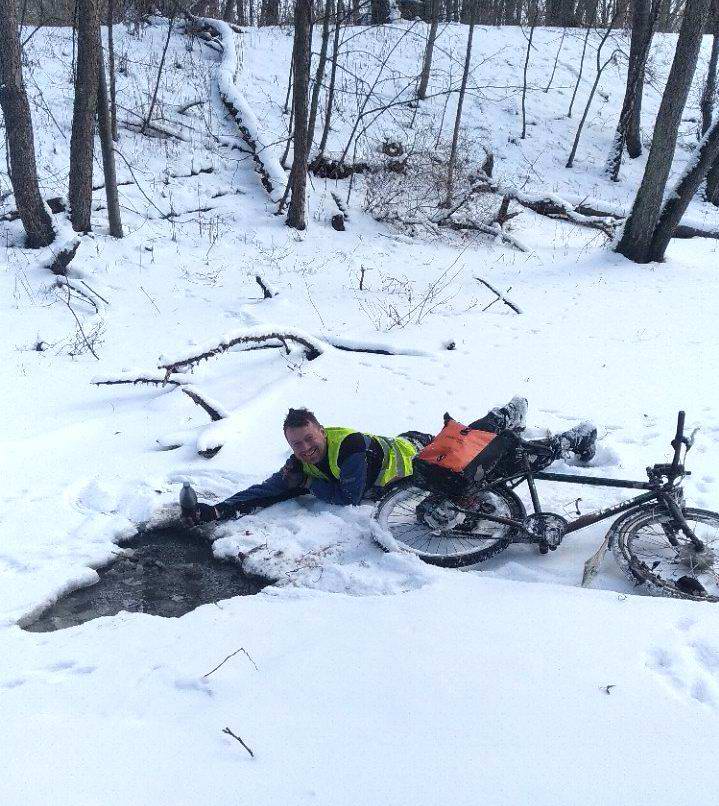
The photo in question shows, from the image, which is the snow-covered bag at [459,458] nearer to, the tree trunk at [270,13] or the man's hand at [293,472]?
the man's hand at [293,472]

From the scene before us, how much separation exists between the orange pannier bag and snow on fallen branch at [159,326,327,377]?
3.21 metres

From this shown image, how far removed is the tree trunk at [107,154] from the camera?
1052 cm

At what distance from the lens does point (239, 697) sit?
9.27ft

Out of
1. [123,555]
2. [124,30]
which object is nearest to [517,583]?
[123,555]

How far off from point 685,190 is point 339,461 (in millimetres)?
9135

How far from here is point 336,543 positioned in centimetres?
438

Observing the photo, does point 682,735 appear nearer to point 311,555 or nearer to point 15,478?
point 311,555

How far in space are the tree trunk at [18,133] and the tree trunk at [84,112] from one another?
0.68m

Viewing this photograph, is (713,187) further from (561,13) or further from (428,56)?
(561,13)

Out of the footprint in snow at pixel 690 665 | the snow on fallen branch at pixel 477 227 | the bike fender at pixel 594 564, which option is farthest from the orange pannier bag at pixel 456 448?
the snow on fallen branch at pixel 477 227

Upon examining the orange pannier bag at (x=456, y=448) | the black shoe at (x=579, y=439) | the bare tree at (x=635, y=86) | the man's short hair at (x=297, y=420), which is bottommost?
the black shoe at (x=579, y=439)

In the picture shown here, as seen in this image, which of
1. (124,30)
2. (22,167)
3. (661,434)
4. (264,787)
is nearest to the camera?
(264,787)

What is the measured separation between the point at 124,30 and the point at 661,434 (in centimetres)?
1828

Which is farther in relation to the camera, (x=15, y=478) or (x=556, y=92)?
(x=556, y=92)
